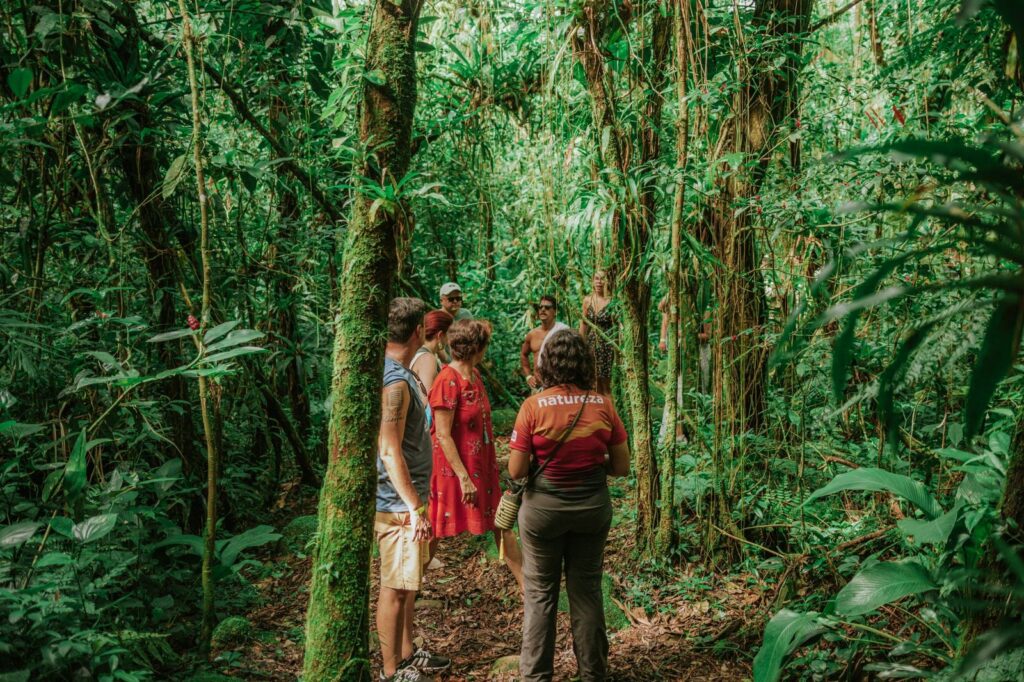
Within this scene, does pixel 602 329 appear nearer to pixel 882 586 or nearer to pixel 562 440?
pixel 562 440

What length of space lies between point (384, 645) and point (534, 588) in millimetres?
761

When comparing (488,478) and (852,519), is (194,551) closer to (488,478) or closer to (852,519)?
(488,478)

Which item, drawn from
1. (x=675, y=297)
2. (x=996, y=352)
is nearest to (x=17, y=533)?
(x=996, y=352)

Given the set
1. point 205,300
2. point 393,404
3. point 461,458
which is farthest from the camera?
point 461,458

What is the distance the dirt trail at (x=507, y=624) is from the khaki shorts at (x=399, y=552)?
74 centimetres

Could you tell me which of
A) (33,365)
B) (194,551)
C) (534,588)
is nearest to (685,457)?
(534,588)

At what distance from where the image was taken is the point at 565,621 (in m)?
3.73

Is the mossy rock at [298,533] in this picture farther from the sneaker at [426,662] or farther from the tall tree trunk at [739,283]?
the tall tree trunk at [739,283]

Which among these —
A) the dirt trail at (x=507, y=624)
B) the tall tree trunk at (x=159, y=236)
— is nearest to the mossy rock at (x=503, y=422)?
the dirt trail at (x=507, y=624)

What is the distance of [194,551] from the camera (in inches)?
128

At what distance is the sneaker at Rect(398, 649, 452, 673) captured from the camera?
3043mm

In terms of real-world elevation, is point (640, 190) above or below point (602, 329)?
above

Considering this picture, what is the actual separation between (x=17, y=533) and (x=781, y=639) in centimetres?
296

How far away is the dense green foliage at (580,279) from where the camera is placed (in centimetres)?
238
